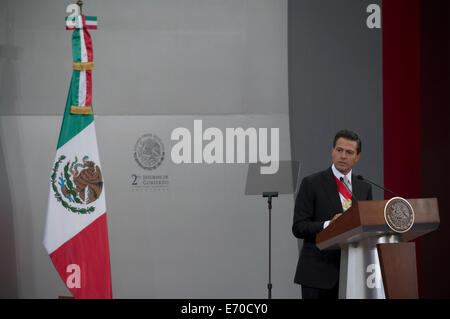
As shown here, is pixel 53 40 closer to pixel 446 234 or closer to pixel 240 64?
pixel 240 64

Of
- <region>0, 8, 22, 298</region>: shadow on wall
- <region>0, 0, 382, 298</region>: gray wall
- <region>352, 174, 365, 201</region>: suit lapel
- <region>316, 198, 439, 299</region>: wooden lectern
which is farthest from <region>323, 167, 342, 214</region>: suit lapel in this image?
<region>0, 8, 22, 298</region>: shadow on wall

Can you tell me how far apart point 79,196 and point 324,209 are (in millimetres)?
1920

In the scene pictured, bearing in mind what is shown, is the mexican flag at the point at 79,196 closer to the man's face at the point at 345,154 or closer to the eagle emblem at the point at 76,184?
the eagle emblem at the point at 76,184

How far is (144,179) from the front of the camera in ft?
13.5

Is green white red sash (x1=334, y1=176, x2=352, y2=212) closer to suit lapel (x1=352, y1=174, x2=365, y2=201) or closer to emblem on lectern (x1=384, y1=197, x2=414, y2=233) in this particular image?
suit lapel (x1=352, y1=174, x2=365, y2=201)

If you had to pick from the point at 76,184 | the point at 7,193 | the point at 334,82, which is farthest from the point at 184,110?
the point at 7,193

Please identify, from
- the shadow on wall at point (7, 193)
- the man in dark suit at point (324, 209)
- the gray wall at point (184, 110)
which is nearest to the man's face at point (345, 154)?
the man in dark suit at point (324, 209)

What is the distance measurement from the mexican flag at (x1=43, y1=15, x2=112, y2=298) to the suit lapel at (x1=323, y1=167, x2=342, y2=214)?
71.0 inches

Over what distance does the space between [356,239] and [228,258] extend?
218 cm

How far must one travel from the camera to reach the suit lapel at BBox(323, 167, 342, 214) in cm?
251

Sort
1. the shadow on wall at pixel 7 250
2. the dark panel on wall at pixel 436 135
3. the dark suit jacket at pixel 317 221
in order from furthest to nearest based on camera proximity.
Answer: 1. the shadow on wall at pixel 7 250
2. the dark panel on wall at pixel 436 135
3. the dark suit jacket at pixel 317 221

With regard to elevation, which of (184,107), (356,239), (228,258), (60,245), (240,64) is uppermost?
(240,64)

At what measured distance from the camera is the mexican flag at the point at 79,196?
11.9ft
